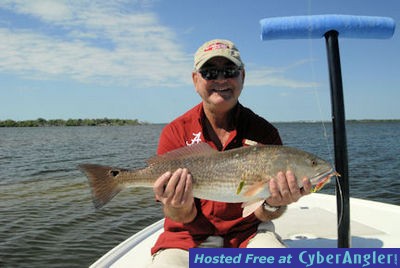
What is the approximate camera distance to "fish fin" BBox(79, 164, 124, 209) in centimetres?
376

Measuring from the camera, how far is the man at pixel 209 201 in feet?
11.6

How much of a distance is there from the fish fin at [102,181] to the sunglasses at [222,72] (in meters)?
1.35

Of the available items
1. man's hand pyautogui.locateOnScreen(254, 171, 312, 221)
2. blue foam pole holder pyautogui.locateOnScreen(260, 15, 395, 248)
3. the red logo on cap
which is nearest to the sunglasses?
the red logo on cap

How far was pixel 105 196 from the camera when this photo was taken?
148 inches

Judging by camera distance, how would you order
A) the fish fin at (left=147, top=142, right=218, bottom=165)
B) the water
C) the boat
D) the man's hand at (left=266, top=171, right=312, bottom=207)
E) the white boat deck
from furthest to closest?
the water → the white boat deck → the boat → the fish fin at (left=147, top=142, right=218, bottom=165) → the man's hand at (left=266, top=171, right=312, bottom=207)

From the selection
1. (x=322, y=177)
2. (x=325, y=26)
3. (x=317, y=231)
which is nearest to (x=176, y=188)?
(x=322, y=177)

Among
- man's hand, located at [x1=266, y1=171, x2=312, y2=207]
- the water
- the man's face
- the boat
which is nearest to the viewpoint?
man's hand, located at [x1=266, y1=171, x2=312, y2=207]

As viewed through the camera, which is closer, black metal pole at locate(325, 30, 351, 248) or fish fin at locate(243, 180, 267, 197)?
fish fin at locate(243, 180, 267, 197)

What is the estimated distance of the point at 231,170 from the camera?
3.53 metres

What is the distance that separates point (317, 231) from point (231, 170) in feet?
8.58

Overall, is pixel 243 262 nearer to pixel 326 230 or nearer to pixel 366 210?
pixel 326 230

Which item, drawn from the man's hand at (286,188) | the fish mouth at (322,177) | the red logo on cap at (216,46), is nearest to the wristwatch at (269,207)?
the man's hand at (286,188)

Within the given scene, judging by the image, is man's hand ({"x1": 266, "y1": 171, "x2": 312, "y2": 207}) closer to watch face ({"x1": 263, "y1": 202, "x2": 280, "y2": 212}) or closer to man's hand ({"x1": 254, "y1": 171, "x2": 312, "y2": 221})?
man's hand ({"x1": 254, "y1": 171, "x2": 312, "y2": 221})

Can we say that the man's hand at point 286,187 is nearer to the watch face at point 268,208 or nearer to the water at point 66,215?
the watch face at point 268,208
